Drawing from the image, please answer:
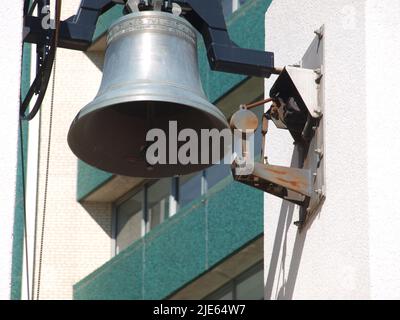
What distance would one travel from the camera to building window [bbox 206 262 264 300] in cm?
1927

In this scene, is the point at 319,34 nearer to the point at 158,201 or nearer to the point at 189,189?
the point at 189,189

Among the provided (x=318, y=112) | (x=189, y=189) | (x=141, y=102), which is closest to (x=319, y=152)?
(x=318, y=112)

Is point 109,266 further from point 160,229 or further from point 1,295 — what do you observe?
point 1,295

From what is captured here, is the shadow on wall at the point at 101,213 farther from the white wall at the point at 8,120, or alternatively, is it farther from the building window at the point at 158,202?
the white wall at the point at 8,120

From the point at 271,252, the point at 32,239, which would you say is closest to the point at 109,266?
the point at 32,239

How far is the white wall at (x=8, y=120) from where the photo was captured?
27.1 feet

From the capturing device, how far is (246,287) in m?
19.5

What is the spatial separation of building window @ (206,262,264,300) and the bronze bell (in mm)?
9424

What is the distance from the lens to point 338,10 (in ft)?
32.0

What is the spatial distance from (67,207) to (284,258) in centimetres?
1370

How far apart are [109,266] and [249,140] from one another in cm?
1307

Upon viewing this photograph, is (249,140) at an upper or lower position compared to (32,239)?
lower

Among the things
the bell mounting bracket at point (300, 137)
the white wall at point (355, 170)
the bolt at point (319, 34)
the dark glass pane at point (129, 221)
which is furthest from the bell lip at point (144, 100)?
the dark glass pane at point (129, 221)

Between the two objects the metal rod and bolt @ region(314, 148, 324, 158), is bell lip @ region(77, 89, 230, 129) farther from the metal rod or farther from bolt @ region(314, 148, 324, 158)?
bolt @ region(314, 148, 324, 158)
